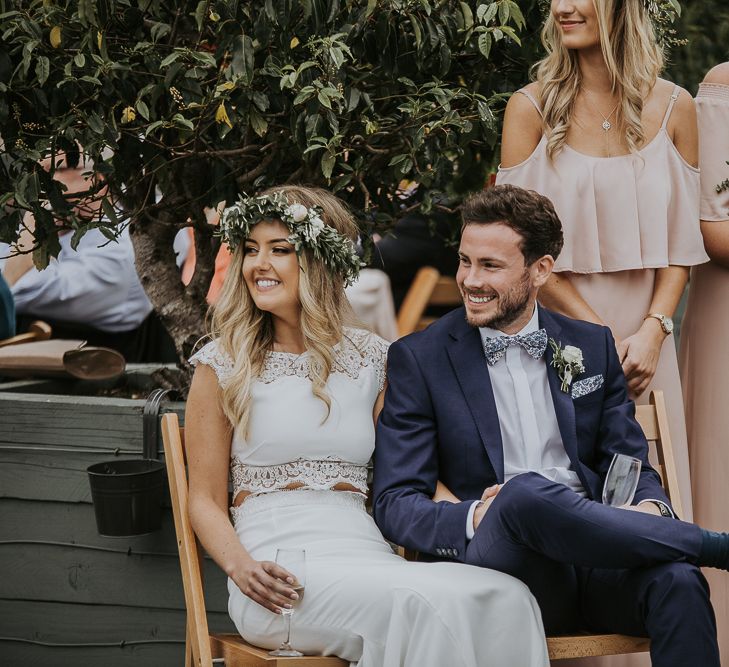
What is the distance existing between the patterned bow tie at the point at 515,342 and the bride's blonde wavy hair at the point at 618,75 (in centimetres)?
64

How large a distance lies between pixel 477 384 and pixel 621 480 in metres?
0.53

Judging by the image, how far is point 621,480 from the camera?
329 cm

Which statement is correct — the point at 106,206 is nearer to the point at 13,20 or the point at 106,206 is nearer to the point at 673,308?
the point at 13,20

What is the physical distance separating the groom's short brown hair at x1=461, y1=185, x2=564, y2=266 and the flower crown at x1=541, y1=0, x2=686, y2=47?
2.72 ft

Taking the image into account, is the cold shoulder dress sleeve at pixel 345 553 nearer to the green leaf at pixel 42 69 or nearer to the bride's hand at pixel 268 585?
the bride's hand at pixel 268 585

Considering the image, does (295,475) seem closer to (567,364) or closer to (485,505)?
(485,505)

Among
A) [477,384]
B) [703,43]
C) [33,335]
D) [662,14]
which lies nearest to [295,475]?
[477,384]

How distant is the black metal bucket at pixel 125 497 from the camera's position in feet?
13.2

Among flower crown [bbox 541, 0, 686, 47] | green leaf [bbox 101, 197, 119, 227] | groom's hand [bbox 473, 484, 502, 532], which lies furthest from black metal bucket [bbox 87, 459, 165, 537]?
flower crown [bbox 541, 0, 686, 47]

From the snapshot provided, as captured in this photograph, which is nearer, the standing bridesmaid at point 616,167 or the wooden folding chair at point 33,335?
the standing bridesmaid at point 616,167

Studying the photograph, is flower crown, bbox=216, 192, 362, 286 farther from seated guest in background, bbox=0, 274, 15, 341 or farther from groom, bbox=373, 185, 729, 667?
seated guest in background, bbox=0, 274, 15, 341

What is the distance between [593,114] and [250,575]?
6.02 ft

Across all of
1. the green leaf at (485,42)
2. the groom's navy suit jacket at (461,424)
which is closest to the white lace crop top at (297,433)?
the groom's navy suit jacket at (461,424)

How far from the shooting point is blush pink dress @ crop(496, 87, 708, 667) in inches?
152
